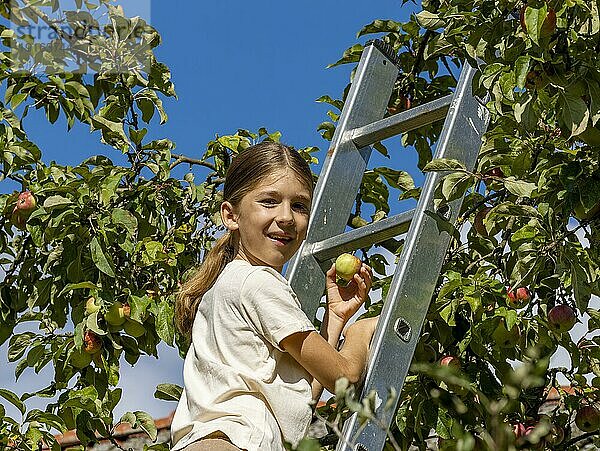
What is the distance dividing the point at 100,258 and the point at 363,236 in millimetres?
1048

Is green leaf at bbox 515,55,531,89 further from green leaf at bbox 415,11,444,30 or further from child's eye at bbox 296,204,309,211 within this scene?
green leaf at bbox 415,11,444,30

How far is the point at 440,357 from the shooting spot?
284 centimetres

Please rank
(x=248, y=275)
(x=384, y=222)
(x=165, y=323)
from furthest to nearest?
(x=165, y=323) → (x=384, y=222) → (x=248, y=275)

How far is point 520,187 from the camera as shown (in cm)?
249

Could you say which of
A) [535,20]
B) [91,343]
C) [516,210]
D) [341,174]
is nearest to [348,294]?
[341,174]

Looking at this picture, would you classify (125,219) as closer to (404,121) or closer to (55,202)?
(55,202)

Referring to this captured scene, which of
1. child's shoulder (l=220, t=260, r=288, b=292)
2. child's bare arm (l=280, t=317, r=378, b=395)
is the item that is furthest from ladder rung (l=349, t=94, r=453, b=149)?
child's bare arm (l=280, t=317, r=378, b=395)

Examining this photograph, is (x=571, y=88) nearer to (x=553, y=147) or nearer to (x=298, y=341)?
(x=553, y=147)

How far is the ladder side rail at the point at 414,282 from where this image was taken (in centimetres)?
201

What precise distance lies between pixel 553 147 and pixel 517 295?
380mm

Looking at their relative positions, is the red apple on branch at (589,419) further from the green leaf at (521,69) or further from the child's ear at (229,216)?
the child's ear at (229,216)

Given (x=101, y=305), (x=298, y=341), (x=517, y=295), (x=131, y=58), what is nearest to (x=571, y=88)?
(x=517, y=295)

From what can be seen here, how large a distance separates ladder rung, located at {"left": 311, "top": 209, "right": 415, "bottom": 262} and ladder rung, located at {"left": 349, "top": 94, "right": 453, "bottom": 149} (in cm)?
25

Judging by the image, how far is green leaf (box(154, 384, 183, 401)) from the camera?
2.82 m
